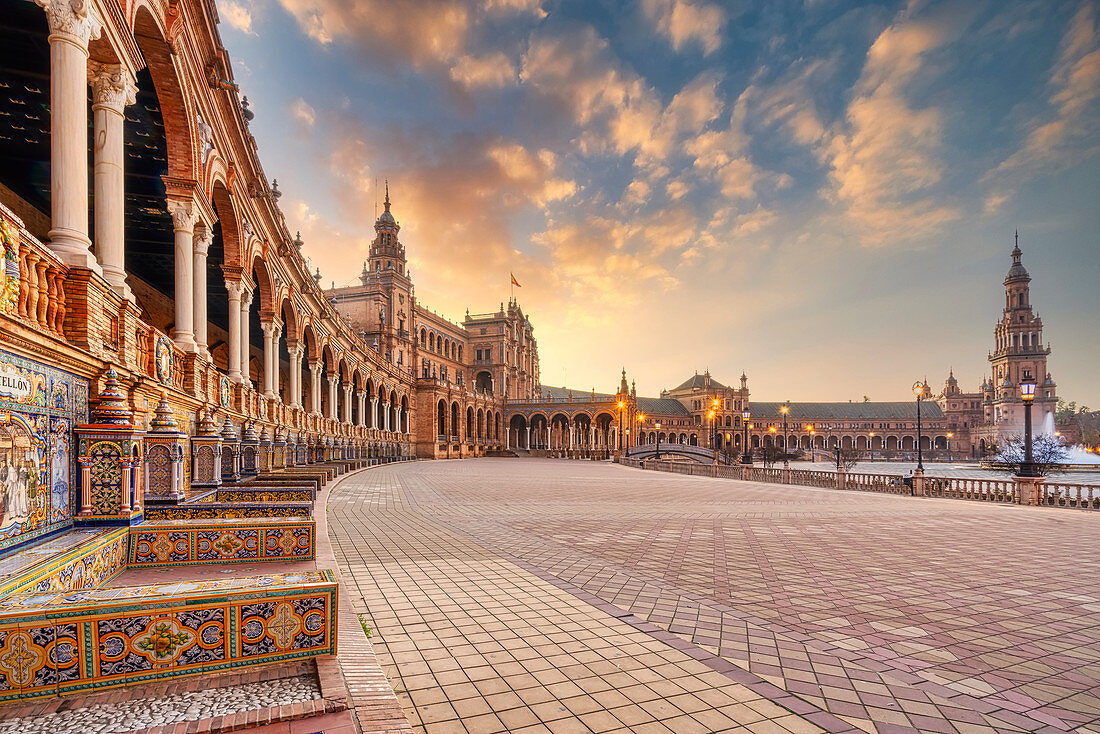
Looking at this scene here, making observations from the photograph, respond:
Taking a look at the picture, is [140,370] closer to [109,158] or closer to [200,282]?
[109,158]

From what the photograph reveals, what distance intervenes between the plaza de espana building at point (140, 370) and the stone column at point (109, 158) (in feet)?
0.08

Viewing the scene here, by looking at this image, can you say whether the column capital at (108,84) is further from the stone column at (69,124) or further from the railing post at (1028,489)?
the railing post at (1028,489)

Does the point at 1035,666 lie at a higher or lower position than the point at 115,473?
lower

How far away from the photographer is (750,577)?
6.44 metres

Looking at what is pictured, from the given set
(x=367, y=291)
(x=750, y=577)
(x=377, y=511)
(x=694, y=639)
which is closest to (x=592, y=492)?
(x=377, y=511)

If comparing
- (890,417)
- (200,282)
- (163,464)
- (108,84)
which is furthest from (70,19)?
(890,417)

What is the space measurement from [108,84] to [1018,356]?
127m

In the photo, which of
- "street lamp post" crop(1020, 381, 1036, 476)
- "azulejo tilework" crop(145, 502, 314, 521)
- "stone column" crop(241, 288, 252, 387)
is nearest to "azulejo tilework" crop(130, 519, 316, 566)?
"azulejo tilework" crop(145, 502, 314, 521)

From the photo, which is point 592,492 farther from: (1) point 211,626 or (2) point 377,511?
(1) point 211,626

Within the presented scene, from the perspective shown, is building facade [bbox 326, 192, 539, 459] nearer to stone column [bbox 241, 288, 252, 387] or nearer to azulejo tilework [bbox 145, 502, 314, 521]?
stone column [bbox 241, 288, 252, 387]

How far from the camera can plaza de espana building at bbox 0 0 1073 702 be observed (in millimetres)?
2600

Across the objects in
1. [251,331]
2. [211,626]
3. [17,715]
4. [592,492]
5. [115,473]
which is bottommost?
[592,492]

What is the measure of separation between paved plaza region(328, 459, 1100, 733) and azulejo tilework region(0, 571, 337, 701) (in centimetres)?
99

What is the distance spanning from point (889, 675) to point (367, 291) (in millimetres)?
54080
